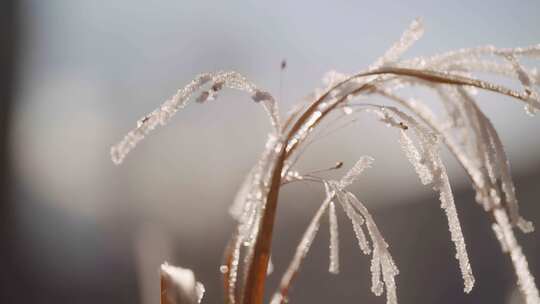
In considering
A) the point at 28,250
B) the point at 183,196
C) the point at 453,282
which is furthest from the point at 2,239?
the point at 453,282

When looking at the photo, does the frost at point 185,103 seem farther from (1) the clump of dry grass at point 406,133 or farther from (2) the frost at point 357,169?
(2) the frost at point 357,169

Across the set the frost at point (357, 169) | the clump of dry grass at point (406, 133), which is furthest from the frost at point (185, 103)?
the frost at point (357, 169)

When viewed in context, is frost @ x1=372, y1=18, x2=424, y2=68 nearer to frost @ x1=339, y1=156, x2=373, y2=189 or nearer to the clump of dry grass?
the clump of dry grass

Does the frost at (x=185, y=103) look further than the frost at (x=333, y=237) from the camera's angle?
No

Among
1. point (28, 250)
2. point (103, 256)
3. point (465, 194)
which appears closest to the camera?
point (28, 250)

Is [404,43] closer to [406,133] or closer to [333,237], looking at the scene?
[406,133]

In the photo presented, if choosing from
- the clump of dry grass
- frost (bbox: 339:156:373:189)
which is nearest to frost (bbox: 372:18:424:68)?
the clump of dry grass

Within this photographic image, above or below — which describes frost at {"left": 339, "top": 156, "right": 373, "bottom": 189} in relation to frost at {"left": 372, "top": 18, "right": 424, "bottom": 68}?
below

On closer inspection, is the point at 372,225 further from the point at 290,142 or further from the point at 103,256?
the point at 103,256
